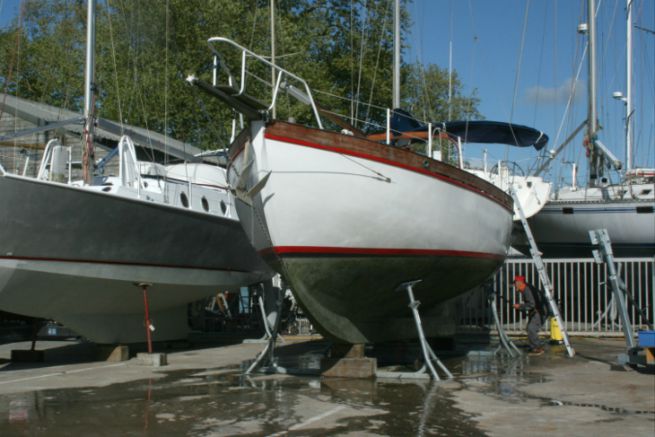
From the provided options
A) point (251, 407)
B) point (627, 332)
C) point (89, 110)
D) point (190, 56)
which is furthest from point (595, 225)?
point (190, 56)

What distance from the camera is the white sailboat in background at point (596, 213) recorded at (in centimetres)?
2319

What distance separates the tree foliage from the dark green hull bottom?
17.7 meters

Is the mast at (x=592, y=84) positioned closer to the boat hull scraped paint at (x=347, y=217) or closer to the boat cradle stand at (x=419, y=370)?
the boat hull scraped paint at (x=347, y=217)

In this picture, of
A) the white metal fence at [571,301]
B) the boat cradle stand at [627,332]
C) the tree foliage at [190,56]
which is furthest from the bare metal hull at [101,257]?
the tree foliage at [190,56]

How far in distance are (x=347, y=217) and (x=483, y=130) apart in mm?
6921

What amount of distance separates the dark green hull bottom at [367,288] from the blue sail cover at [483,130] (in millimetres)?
3727

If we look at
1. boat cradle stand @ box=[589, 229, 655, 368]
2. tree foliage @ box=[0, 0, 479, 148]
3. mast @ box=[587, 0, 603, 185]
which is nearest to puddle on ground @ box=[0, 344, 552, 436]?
boat cradle stand @ box=[589, 229, 655, 368]

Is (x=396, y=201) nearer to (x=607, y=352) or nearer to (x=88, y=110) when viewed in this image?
(x=607, y=352)

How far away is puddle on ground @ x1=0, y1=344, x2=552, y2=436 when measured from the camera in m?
8.07

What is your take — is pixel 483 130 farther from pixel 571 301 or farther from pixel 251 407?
pixel 251 407

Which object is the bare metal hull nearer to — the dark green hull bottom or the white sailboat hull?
the dark green hull bottom

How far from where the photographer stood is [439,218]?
11.6m

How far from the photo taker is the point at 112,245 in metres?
14.3

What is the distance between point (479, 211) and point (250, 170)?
3.89 meters
